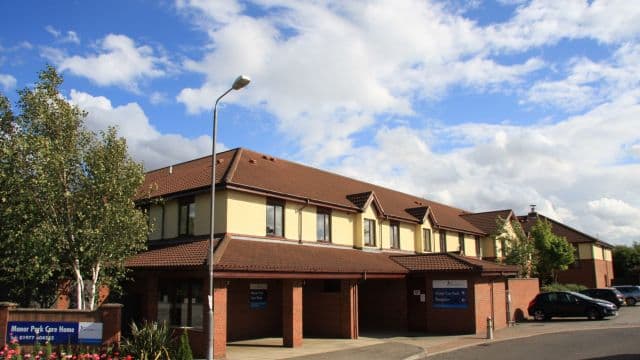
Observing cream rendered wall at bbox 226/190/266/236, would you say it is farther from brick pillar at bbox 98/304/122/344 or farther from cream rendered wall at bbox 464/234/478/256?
cream rendered wall at bbox 464/234/478/256

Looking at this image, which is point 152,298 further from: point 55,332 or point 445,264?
point 445,264

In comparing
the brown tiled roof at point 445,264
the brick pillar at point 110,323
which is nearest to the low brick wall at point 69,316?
the brick pillar at point 110,323

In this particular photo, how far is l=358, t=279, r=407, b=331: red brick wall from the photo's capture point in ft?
85.0

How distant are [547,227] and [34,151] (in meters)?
36.3

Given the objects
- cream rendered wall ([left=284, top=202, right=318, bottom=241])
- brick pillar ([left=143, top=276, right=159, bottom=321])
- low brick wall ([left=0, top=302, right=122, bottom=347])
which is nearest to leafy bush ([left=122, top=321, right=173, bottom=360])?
low brick wall ([left=0, top=302, right=122, bottom=347])

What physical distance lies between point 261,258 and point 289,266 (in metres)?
1.00

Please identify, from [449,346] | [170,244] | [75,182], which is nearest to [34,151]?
[75,182]

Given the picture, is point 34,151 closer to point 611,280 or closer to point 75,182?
point 75,182

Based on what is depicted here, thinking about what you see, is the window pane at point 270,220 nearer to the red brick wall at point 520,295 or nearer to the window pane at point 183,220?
the window pane at point 183,220

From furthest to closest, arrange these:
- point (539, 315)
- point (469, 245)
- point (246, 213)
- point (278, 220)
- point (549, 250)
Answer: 1. point (549, 250)
2. point (469, 245)
3. point (539, 315)
4. point (278, 220)
5. point (246, 213)

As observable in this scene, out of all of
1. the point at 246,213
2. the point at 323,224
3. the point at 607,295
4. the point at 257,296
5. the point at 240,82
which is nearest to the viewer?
the point at 240,82

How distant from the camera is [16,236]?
15727 millimetres

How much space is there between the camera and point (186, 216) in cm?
2228

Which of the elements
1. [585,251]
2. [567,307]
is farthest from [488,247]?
[585,251]
